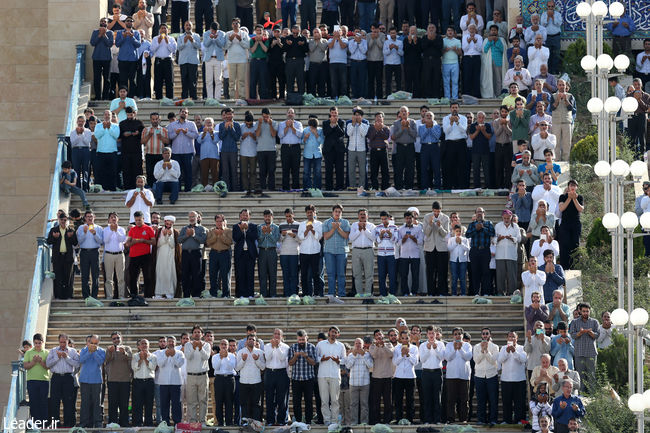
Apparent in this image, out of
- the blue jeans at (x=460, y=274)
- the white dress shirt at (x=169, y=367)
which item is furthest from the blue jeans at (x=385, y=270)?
the white dress shirt at (x=169, y=367)

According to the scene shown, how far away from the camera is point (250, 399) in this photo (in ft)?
103

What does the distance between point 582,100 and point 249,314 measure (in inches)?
401

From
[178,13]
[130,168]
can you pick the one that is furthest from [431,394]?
[178,13]

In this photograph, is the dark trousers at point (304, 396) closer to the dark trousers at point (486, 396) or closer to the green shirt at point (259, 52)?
the dark trousers at point (486, 396)

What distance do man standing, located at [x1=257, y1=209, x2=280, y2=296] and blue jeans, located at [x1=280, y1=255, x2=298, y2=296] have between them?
0.58 feet

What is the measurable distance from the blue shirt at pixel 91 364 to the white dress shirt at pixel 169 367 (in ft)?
3.28

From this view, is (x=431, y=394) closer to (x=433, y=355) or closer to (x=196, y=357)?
(x=433, y=355)

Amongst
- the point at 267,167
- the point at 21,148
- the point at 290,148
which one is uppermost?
the point at 21,148

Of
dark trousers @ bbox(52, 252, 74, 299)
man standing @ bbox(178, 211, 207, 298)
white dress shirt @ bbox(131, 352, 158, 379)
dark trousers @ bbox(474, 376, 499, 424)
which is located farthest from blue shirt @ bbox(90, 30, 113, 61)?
dark trousers @ bbox(474, 376, 499, 424)

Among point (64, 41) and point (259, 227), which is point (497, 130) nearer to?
point (259, 227)

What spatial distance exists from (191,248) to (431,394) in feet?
18.0

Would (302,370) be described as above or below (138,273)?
below

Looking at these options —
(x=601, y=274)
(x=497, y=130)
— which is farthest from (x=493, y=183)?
(x=601, y=274)

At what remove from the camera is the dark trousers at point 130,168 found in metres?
36.9
